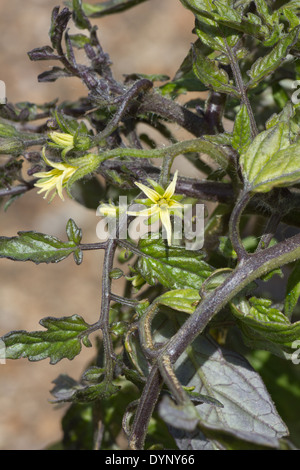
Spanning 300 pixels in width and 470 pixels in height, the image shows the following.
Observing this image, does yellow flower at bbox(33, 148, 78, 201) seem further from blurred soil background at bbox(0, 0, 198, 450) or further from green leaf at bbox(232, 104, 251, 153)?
blurred soil background at bbox(0, 0, 198, 450)

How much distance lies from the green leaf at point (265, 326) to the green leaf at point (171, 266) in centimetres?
5

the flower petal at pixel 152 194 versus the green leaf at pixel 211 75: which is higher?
the green leaf at pixel 211 75

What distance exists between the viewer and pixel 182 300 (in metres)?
0.55

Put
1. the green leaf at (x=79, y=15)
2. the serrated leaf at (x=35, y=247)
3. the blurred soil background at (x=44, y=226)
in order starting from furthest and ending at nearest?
the blurred soil background at (x=44, y=226) → the green leaf at (x=79, y=15) → the serrated leaf at (x=35, y=247)

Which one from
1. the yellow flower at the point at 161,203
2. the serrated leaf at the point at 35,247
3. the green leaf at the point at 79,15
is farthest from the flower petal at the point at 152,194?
the green leaf at the point at 79,15

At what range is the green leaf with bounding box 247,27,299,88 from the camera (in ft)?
1.76

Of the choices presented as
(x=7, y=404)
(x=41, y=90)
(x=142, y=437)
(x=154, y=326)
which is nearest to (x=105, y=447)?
(x=154, y=326)

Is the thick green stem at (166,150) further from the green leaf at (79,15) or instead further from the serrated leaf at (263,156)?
the green leaf at (79,15)

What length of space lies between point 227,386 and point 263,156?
259 millimetres

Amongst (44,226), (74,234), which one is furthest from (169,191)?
(44,226)

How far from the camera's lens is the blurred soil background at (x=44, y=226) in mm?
2352

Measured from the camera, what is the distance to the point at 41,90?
9.15 ft

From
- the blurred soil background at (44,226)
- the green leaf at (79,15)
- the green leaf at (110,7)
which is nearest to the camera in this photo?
the green leaf at (79,15)
